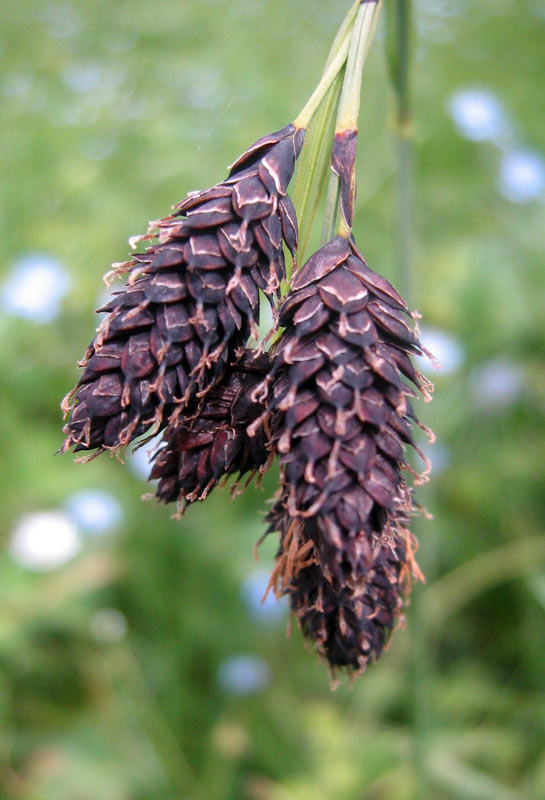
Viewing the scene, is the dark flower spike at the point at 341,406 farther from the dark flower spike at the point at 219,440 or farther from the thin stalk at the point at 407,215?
the thin stalk at the point at 407,215

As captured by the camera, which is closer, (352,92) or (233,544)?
(352,92)

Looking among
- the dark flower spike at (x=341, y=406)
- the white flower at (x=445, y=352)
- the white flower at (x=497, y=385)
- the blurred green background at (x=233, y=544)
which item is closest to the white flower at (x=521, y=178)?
the blurred green background at (x=233, y=544)

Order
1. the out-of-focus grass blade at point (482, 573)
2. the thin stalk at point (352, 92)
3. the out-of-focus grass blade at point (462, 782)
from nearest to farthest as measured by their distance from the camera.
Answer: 1. the thin stalk at point (352, 92)
2. the out-of-focus grass blade at point (462, 782)
3. the out-of-focus grass blade at point (482, 573)

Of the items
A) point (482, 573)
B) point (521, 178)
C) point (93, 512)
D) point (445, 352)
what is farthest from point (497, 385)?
point (93, 512)

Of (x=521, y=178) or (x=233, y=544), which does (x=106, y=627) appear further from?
(x=521, y=178)

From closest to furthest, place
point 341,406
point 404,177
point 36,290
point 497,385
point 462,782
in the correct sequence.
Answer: point 341,406
point 404,177
point 462,782
point 497,385
point 36,290

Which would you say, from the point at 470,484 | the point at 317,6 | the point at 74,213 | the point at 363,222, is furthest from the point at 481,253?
the point at 317,6
